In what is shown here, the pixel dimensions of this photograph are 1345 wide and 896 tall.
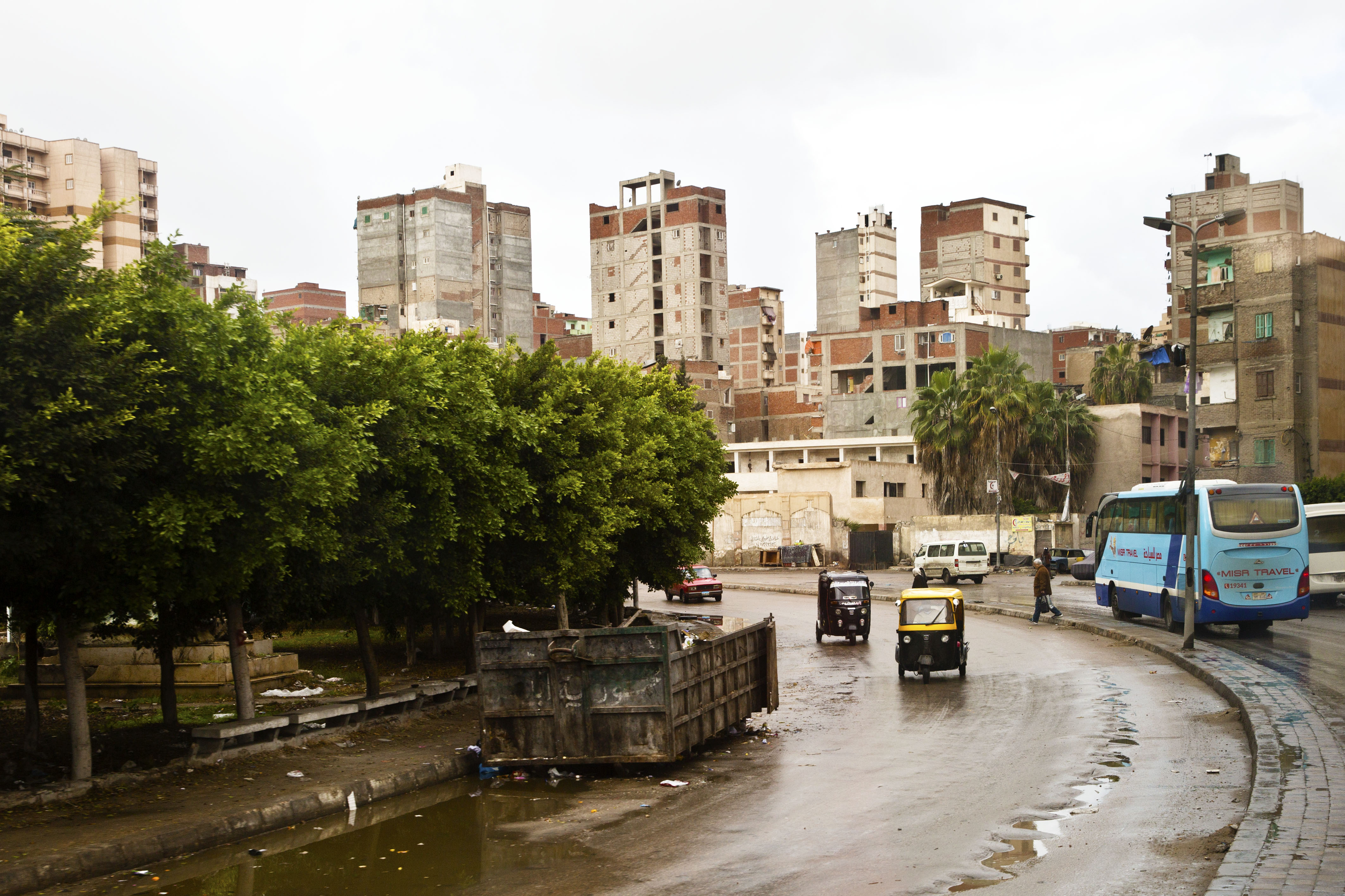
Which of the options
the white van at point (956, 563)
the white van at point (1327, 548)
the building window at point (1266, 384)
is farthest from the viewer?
the building window at point (1266, 384)

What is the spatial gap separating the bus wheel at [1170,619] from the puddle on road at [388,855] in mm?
22161

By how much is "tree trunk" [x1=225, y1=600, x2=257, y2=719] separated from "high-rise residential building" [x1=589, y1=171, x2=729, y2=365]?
113857mm

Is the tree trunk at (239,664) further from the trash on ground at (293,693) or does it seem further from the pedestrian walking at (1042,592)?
the pedestrian walking at (1042,592)

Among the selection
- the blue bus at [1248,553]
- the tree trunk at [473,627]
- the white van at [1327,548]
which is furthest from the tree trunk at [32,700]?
the white van at [1327,548]

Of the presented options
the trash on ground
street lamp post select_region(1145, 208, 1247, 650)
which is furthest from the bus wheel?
the trash on ground

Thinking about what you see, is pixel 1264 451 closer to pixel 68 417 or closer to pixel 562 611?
pixel 562 611

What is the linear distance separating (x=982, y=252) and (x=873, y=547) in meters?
53.1

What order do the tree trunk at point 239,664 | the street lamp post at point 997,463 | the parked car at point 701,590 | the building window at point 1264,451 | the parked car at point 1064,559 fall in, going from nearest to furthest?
the tree trunk at point 239,664
the parked car at point 701,590
the building window at point 1264,451
the parked car at point 1064,559
the street lamp post at point 997,463

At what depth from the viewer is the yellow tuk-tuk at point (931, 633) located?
23281 mm

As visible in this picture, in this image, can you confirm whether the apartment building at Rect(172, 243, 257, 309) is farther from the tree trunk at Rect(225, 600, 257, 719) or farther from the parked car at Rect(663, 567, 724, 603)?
the tree trunk at Rect(225, 600, 257, 719)

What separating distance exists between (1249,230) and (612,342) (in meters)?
83.2

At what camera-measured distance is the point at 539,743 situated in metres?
14.6

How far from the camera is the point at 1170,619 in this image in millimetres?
31391

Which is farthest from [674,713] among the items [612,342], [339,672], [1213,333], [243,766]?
[612,342]
